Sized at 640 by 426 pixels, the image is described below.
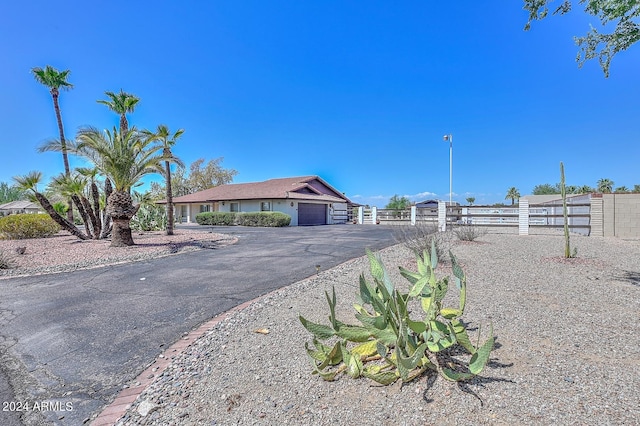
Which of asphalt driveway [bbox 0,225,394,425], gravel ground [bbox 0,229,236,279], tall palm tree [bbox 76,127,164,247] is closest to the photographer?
asphalt driveway [bbox 0,225,394,425]

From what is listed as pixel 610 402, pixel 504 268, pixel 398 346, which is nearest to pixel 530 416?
pixel 610 402

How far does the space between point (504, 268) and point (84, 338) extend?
762 centimetres

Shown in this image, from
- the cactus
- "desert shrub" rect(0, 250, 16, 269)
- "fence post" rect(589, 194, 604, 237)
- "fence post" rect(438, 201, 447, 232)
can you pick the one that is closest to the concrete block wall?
"fence post" rect(589, 194, 604, 237)

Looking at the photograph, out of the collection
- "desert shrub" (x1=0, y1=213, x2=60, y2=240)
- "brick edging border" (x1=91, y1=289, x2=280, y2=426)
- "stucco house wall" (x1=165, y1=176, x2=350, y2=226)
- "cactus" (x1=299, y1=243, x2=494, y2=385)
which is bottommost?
"brick edging border" (x1=91, y1=289, x2=280, y2=426)

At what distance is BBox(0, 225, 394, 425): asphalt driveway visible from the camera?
3.21m

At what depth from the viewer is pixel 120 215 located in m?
12.5

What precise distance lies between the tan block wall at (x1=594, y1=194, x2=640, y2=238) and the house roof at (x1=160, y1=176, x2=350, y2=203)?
20.3 meters

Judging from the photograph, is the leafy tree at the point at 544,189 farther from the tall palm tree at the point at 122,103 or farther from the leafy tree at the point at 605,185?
the tall palm tree at the point at 122,103

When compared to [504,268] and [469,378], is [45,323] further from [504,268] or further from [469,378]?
[504,268]

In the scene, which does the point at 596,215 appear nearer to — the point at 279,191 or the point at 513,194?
the point at 279,191

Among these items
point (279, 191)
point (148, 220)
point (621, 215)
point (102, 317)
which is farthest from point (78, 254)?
point (621, 215)

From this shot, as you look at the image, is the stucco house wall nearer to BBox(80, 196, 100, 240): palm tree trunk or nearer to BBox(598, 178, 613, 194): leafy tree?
BBox(80, 196, 100, 240): palm tree trunk

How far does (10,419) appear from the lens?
275cm

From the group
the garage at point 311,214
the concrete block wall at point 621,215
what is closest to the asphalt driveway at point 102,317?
the concrete block wall at point 621,215
